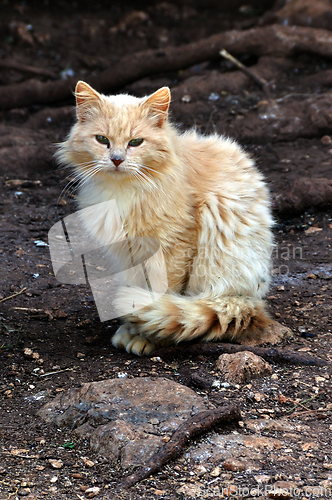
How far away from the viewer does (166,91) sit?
11.5 ft

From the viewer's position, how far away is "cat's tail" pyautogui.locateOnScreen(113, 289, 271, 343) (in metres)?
3.47

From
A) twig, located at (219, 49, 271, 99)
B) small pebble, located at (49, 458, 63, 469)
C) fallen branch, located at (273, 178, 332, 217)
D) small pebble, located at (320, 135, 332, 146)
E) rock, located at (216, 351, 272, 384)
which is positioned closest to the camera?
small pebble, located at (49, 458, 63, 469)

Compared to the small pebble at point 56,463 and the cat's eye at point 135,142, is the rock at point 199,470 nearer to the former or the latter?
the small pebble at point 56,463

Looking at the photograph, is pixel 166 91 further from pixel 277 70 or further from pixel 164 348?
pixel 277 70

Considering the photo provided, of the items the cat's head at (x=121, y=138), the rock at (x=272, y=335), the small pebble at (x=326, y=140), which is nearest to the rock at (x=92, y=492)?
the rock at (x=272, y=335)

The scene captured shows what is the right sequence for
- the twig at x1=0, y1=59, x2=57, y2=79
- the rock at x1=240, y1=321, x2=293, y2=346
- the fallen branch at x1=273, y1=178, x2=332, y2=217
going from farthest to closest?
the twig at x1=0, y1=59, x2=57, y2=79, the fallen branch at x1=273, y1=178, x2=332, y2=217, the rock at x1=240, y1=321, x2=293, y2=346

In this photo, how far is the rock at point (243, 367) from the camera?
10.4 feet

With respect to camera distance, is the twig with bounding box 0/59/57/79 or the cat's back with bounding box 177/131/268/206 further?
the twig with bounding box 0/59/57/79

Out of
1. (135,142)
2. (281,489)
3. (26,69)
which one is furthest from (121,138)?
(26,69)

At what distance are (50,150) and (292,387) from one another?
4.38 m

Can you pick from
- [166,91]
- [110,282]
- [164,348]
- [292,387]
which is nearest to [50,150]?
[110,282]

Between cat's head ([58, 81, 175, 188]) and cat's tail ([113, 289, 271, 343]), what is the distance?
2.64ft

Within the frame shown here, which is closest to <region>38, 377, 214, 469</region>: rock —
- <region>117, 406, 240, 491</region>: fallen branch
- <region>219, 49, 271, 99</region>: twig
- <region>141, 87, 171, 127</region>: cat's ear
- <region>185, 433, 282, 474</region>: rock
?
<region>117, 406, 240, 491</region>: fallen branch

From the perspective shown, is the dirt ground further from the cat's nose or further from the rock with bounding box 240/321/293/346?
the cat's nose
